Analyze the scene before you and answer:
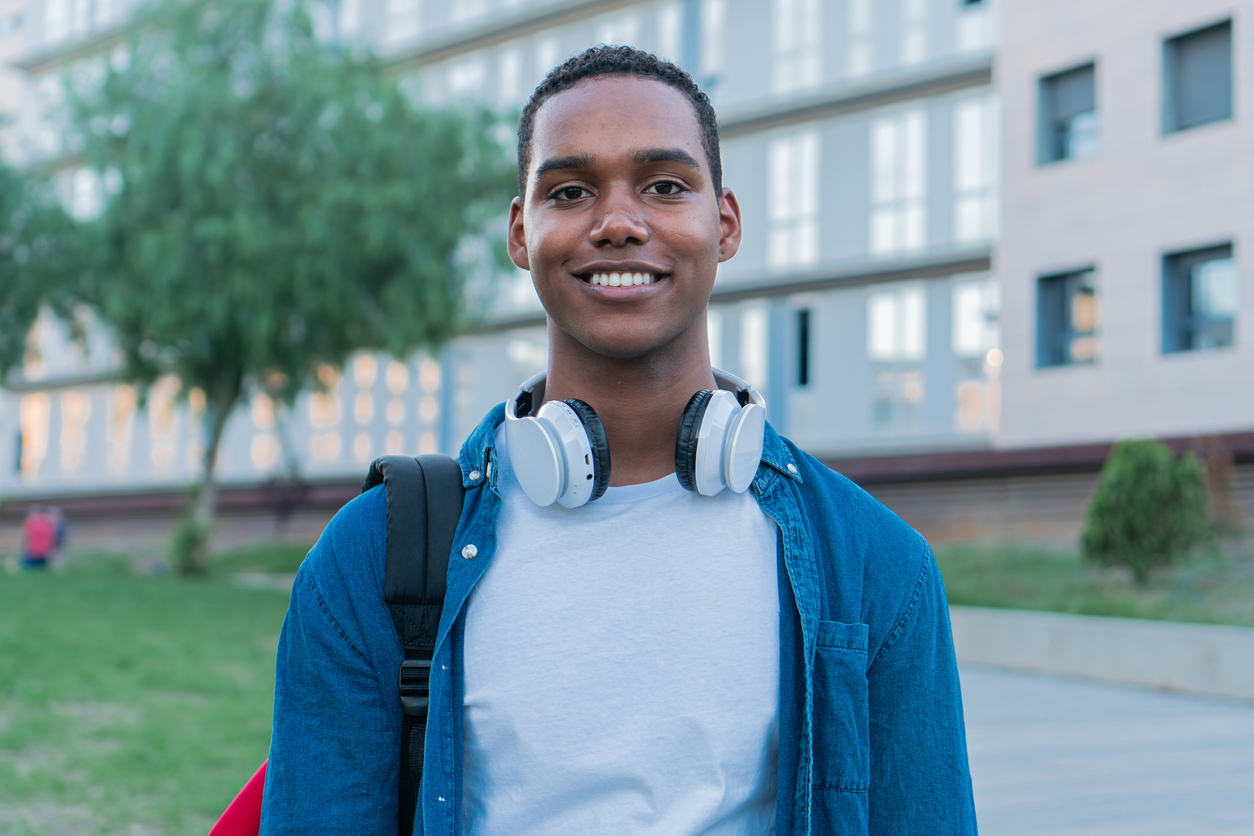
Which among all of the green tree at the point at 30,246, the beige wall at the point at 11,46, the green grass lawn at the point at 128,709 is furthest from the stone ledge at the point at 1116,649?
the beige wall at the point at 11,46

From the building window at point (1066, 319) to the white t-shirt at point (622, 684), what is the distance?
19.0 m

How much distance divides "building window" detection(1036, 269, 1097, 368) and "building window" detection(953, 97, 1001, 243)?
1.94 meters

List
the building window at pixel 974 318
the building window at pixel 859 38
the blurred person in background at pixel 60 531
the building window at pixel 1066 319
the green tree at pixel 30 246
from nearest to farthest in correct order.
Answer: the building window at pixel 1066 319 < the green tree at pixel 30 246 < the building window at pixel 974 318 < the building window at pixel 859 38 < the blurred person in background at pixel 60 531

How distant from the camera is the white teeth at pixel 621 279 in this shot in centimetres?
171

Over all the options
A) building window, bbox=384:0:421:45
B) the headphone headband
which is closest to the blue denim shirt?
the headphone headband

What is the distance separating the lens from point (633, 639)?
1.61 metres

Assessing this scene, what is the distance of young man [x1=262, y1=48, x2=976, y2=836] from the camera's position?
1574mm

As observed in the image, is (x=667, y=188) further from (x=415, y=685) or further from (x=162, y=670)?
(x=162, y=670)

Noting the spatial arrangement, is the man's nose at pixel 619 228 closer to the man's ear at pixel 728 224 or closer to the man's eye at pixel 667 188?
the man's eye at pixel 667 188

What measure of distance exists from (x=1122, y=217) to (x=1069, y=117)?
7.41 ft

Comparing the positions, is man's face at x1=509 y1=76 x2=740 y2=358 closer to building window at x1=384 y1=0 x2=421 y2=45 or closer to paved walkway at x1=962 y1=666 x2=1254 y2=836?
paved walkway at x1=962 y1=666 x2=1254 y2=836

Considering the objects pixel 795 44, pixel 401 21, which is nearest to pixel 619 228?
pixel 795 44

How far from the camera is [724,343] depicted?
83.1 ft

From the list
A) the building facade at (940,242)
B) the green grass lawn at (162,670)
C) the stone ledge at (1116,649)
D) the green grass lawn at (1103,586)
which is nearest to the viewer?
the green grass lawn at (162,670)
